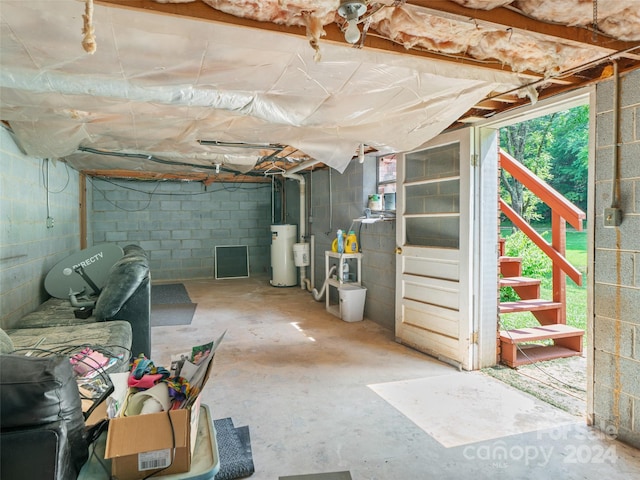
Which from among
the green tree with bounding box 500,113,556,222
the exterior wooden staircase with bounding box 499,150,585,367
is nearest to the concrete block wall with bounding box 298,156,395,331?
the exterior wooden staircase with bounding box 499,150,585,367

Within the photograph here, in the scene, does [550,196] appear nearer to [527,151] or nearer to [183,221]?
[183,221]

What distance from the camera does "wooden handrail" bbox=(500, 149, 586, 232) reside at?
348 centimetres

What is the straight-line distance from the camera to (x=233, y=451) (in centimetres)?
202

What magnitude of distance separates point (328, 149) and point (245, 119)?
79cm

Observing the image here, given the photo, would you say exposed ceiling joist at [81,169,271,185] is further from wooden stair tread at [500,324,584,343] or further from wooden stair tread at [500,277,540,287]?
wooden stair tread at [500,324,584,343]

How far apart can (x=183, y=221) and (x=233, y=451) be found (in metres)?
6.23

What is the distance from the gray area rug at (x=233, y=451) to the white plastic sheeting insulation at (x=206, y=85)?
184 centimetres

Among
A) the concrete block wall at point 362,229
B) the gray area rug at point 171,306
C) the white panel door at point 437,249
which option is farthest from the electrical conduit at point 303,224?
the white panel door at point 437,249

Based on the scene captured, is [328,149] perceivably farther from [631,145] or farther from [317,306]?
[317,306]

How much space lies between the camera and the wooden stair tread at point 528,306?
3.43 meters

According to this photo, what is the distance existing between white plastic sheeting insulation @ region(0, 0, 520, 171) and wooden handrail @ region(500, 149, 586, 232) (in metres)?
1.53

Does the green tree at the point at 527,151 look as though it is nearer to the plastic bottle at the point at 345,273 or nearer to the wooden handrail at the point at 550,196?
the wooden handrail at the point at 550,196

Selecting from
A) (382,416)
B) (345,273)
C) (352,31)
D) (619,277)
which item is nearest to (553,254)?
(619,277)

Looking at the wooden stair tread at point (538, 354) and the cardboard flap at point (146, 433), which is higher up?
the cardboard flap at point (146, 433)
